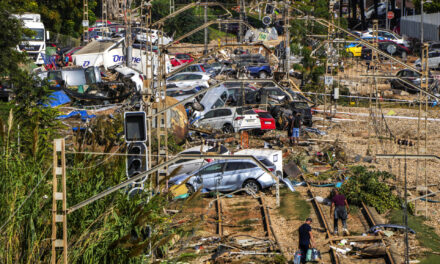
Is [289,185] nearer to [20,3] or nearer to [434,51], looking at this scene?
[20,3]

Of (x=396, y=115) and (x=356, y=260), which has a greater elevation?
(x=396, y=115)

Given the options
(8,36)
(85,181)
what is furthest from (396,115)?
(85,181)

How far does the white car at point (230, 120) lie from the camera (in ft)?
104

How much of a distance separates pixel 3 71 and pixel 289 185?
1326 cm

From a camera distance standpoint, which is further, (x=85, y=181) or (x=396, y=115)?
(x=396, y=115)

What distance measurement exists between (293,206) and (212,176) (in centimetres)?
311

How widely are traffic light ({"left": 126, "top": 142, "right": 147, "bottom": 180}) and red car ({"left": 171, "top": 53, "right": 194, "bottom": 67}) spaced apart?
3449 centimetres

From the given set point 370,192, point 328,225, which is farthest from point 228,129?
point 328,225

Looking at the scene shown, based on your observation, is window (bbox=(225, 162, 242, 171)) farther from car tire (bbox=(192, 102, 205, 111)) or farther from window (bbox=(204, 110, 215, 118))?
car tire (bbox=(192, 102, 205, 111))

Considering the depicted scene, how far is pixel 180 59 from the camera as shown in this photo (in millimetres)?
49719

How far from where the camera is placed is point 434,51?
159 ft

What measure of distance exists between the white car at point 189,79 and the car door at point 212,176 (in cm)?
1680

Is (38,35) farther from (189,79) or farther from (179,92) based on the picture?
(179,92)

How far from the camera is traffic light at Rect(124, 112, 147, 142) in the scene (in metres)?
13.4
